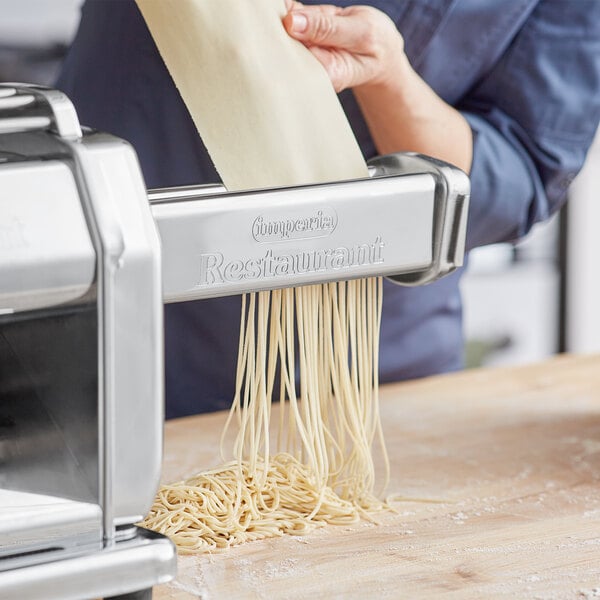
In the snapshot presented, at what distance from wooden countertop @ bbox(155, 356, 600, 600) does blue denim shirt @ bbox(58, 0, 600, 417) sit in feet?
0.53

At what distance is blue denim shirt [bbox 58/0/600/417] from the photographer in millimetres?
1055

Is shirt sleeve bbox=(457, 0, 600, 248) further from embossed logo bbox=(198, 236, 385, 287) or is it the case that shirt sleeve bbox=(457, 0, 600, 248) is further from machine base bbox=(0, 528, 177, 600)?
machine base bbox=(0, 528, 177, 600)

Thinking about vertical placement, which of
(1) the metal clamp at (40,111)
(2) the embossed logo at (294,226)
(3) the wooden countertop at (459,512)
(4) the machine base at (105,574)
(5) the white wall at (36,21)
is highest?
(1) the metal clamp at (40,111)

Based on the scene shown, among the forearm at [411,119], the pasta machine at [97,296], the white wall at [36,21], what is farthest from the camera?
the white wall at [36,21]

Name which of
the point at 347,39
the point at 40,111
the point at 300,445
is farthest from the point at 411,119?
the point at 40,111

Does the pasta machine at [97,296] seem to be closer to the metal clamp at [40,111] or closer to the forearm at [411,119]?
the metal clamp at [40,111]

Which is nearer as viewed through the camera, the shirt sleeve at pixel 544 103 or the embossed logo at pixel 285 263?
the embossed logo at pixel 285 263

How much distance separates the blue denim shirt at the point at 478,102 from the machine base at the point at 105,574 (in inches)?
20.2

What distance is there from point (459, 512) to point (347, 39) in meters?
0.36

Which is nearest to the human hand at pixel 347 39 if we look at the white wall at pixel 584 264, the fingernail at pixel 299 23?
the fingernail at pixel 299 23

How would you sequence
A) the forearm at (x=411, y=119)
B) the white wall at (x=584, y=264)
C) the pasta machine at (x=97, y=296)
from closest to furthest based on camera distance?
the pasta machine at (x=97, y=296), the forearm at (x=411, y=119), the white wall at (x=584, y=264)

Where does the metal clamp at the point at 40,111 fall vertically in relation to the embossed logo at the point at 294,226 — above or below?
above

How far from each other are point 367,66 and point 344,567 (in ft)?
1.23

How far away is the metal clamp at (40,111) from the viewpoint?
1.89 feet
